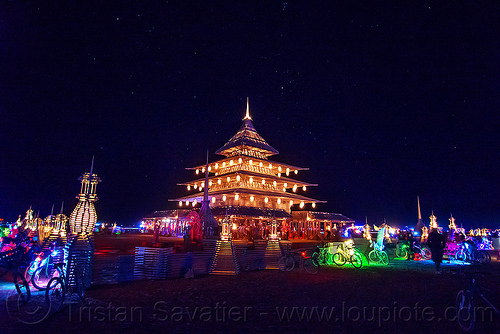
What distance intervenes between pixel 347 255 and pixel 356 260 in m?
0.52

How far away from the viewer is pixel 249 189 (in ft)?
103

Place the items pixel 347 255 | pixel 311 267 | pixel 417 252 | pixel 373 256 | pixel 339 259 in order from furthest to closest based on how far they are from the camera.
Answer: pixel 417 252, pixel 373 256, pixel 339 259, pixel 347 255, pixel 311 267

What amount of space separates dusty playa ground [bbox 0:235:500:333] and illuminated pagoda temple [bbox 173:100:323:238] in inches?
715

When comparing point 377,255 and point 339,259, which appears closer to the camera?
point 339,259

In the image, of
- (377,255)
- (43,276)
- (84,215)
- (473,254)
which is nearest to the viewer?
(43,276)

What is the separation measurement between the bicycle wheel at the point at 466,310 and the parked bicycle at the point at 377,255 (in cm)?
1105

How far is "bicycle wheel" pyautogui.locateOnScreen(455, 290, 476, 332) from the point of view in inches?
211

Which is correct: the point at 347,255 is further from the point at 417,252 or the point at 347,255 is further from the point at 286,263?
the point at 417,252

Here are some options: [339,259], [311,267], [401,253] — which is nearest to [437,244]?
[339,259]

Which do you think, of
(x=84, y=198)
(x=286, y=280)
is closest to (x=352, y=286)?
(x=286, y=280)

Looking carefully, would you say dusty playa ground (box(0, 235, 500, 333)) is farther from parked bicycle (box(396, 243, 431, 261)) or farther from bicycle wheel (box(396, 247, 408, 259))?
bicycle wheel (box(396, 247, 408, 259))

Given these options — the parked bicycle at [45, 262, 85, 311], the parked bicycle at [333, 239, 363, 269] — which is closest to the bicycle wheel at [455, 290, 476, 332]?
the parked bicycle at [333, 239, 363, 269]

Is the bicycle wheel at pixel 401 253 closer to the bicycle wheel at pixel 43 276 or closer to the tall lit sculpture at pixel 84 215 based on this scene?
→ the tall lit sculpture at pixel 84 215

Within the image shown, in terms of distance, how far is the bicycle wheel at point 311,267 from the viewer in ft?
Answer: 41.3
